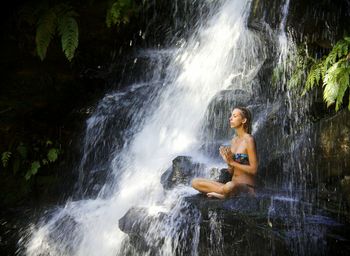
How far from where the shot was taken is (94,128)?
8195mm

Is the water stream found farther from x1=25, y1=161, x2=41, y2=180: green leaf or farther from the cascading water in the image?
x1=25, y1=161, x2=41, y2=180: green leaf

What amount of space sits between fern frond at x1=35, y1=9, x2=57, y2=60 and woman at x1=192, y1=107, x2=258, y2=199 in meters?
3.90

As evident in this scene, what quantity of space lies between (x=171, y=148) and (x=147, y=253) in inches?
111

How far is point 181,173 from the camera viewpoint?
5555 mm

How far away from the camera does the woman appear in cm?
461

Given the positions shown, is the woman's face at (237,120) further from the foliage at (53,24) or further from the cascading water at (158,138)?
the foliage at (53,24)

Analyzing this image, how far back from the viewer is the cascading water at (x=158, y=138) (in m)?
5.52

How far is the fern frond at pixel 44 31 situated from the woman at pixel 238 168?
3898 millimetres

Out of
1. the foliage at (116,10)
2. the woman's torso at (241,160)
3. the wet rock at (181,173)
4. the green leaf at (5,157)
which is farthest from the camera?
the foliage at (116,10)

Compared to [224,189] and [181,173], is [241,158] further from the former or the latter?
[181,173]

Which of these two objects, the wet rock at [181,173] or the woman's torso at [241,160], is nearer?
the woman's torso at [241,160]

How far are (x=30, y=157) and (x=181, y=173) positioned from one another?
13.1 feet

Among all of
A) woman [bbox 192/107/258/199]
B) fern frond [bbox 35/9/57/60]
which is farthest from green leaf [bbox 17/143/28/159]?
woman [bbox 192/107/258/199]

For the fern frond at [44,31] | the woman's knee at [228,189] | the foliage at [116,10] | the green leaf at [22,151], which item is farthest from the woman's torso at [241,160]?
the foliage at [116,10]
